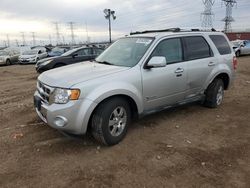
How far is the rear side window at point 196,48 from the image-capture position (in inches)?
Answer: 214

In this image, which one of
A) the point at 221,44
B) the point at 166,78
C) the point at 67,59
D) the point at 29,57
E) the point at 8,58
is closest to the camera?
the point at 166,78

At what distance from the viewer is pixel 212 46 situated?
236 inches

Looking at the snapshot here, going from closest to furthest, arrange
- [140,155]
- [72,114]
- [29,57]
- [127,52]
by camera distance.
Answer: [72,114], [140,155], [127,52], [29,57]

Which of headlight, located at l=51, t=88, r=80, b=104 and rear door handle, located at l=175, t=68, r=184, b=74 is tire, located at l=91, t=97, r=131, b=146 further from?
rear door handle, located at l=175, t=68, r=184, b=74

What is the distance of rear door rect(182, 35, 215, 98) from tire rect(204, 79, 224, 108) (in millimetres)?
458

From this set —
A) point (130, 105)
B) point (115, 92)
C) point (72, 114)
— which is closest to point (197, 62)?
point (130, 105)

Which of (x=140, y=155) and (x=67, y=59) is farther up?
(x=67, y=59)

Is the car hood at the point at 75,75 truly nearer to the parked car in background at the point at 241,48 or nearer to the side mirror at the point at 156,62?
the side mirror at the point at 156,62

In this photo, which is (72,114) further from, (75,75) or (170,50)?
(170,50)

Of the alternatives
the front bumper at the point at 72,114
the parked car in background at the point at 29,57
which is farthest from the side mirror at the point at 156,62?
the parked car in background at the point at 29,57

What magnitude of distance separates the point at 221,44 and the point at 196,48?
1.03 meters

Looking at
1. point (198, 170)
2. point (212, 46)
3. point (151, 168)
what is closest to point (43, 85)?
point (151, 168)

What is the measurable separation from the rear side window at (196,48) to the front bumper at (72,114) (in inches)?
97.5

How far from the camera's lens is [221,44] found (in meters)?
6.31
